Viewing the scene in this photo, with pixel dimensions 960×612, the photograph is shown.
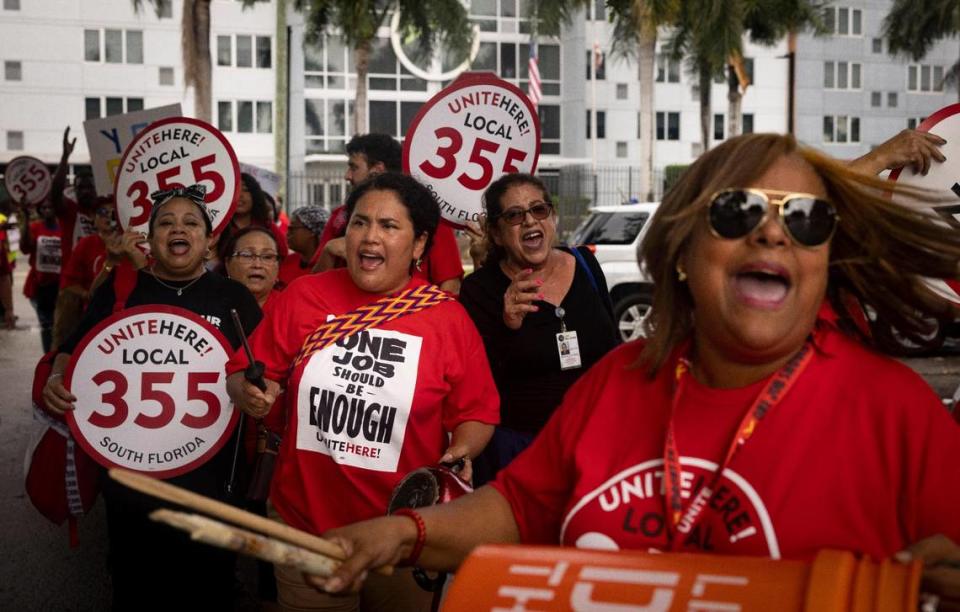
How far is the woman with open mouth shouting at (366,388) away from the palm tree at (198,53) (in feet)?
63.1

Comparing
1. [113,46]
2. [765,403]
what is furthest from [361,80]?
[765,403]

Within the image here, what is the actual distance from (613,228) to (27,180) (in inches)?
319

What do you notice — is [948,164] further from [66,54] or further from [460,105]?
[66,54]

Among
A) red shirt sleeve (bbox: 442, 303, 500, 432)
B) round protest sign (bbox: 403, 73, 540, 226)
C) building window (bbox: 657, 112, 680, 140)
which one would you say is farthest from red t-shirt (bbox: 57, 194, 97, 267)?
building window (bbox: 657, 112, 680, 140)

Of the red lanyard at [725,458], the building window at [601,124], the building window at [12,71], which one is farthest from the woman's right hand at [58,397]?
the building window at [601,124]

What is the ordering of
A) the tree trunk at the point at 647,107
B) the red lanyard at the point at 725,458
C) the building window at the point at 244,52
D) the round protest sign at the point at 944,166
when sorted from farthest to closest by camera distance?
the building window at the point at 244,52, the tree trunk at the point at 647,107, the round protest sign at the point at 944,166, the red lanyard at the point at 725,458

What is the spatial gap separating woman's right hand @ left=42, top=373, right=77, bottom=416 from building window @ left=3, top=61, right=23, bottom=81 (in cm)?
5044

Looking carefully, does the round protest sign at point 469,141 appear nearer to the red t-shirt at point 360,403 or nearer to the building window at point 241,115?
the red t-shirt at point 360,403

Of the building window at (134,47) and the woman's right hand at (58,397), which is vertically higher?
the building window at (134,47)

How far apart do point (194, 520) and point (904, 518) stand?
1.19m

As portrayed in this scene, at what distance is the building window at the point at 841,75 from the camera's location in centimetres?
6197

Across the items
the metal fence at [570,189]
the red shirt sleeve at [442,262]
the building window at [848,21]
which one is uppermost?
the building window at [848,21]

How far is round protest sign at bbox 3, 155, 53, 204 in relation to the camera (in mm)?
16656

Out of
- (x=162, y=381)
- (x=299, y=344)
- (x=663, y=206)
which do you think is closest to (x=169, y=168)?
(x=162, y=381)
